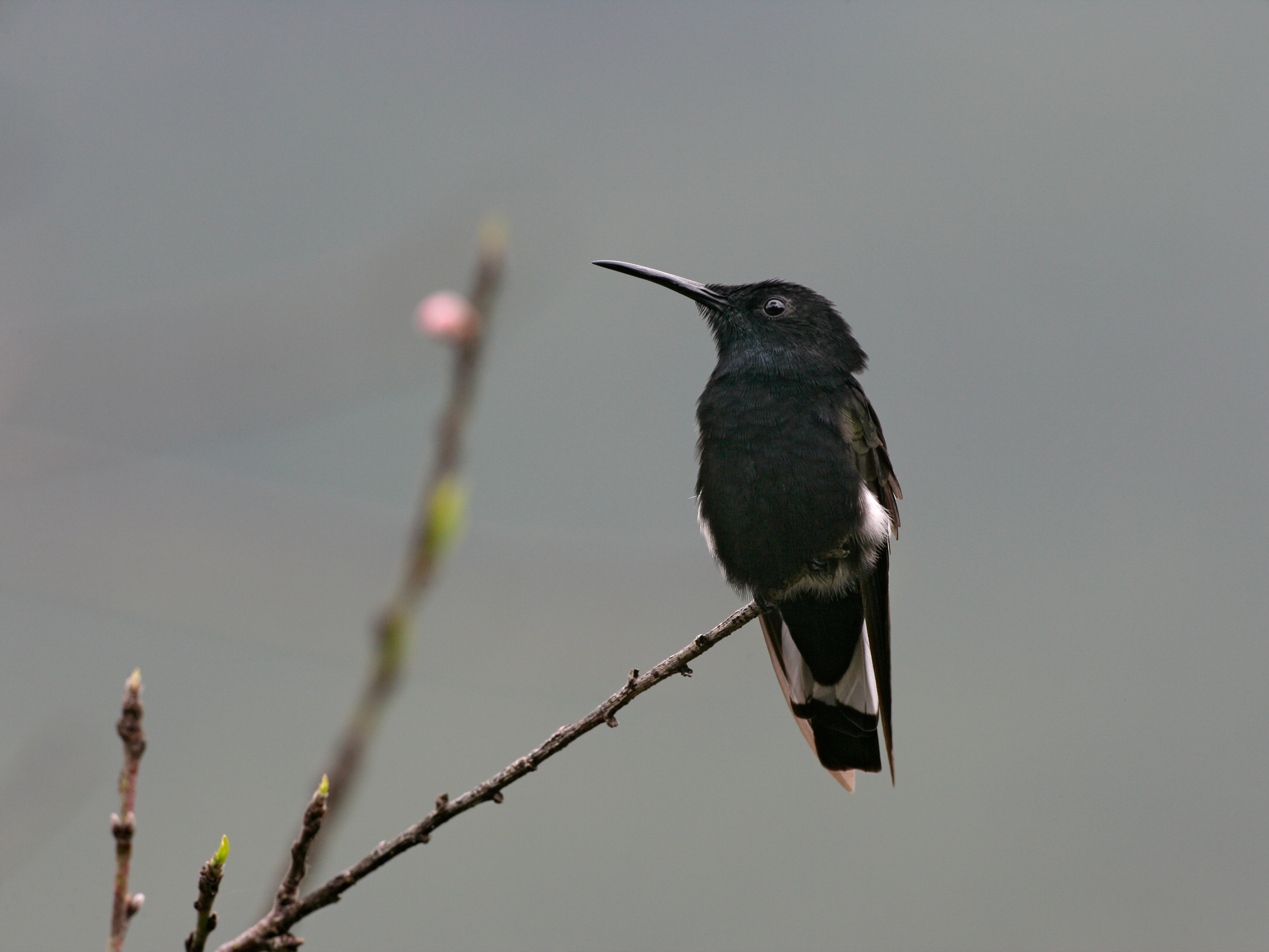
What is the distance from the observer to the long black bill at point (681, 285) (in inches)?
192

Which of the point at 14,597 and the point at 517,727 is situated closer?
the point at 14,597

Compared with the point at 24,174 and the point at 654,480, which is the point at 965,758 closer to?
the point at 654,480

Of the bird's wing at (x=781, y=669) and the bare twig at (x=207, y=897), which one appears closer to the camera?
the bare twig at (x=207, y=897)

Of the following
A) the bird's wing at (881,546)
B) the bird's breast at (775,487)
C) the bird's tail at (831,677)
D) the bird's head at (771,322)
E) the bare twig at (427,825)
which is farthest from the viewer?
the bird's head at (771,322)

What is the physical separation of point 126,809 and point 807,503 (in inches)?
117

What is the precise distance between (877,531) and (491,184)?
6.86 ft

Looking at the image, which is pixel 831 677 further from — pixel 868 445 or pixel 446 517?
pixel 446 517

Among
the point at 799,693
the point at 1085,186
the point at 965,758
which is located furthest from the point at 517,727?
the point at 1085,186

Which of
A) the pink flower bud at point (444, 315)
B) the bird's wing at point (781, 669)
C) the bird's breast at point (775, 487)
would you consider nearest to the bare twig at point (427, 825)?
the pink flower bud at point (444, 315)

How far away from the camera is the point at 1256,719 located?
5725 cm

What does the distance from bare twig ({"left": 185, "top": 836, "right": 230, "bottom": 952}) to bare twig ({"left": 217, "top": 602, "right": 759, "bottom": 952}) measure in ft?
0.16

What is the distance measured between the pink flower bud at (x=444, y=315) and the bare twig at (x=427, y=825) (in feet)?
2.42

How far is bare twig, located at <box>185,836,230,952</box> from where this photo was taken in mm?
1503

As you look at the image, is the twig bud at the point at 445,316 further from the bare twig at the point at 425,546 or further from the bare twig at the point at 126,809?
the bare twig at the point at 126,809
